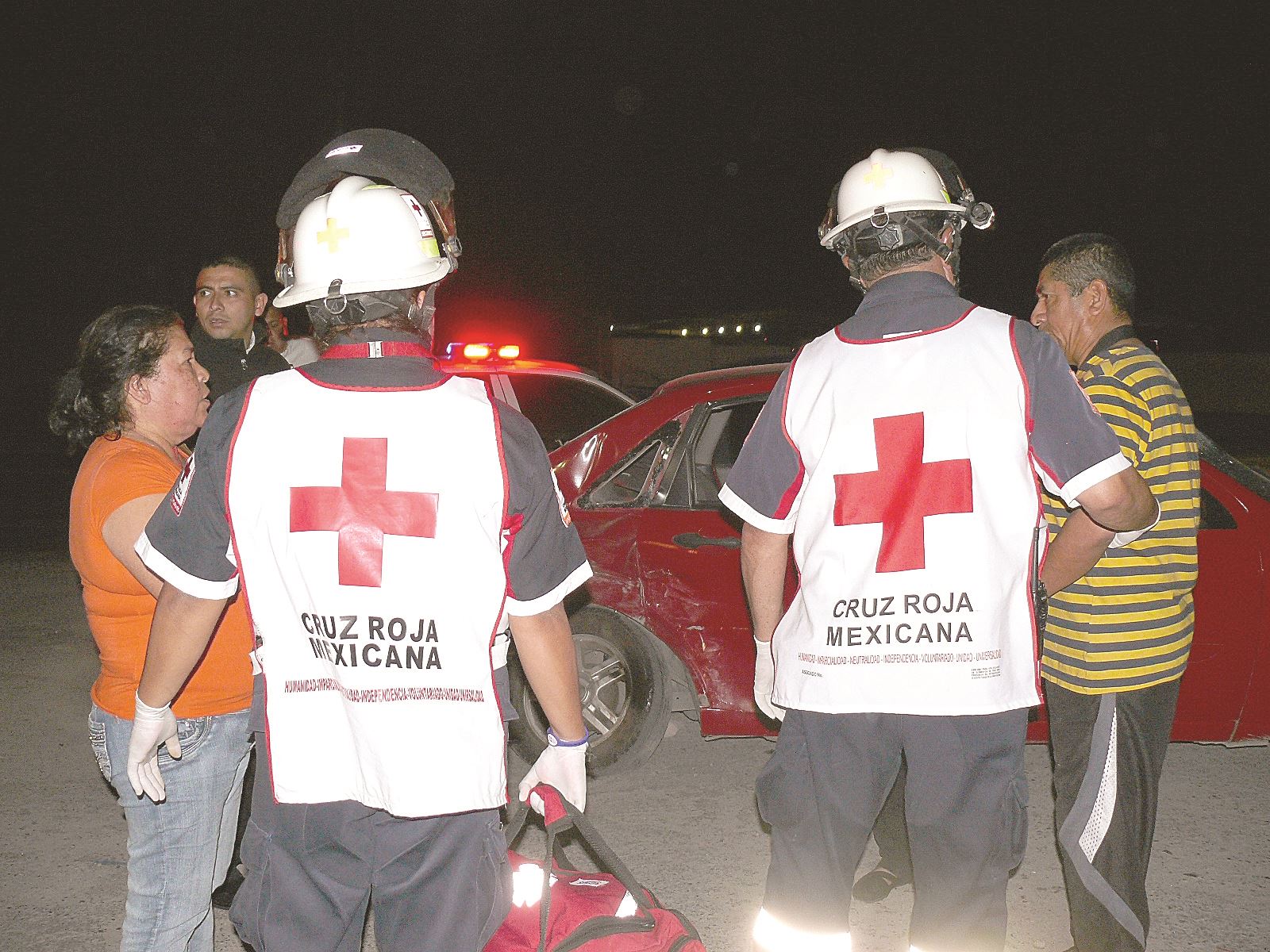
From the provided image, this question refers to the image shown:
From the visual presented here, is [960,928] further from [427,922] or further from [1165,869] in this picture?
[1165,869]

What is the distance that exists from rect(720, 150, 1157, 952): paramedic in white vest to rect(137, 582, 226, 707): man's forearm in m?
1.24

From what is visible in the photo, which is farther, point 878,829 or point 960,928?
point 878,829

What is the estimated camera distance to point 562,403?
22.0 feet

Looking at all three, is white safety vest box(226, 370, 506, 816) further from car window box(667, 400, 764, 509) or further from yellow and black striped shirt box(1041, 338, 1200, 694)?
car window box(667, 400, 764, 509)

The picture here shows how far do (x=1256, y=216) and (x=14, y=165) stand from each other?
3830cm

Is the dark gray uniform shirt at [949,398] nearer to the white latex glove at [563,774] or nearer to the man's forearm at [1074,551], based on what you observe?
the man's forearm at [1074,551]

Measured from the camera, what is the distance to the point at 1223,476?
14.5ft

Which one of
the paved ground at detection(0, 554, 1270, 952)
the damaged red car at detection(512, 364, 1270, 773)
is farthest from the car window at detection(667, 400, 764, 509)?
the paved ground at detection(0, 554, 1270, 952)

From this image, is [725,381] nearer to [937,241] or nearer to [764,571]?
[764,571]

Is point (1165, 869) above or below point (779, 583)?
below

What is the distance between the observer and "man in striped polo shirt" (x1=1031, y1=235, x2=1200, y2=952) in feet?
9.75

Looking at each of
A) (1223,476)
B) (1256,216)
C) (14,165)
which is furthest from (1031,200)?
(1223,476)

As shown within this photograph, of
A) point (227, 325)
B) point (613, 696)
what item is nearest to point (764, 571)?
point (613, 696)

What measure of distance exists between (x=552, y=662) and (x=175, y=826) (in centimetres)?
111
